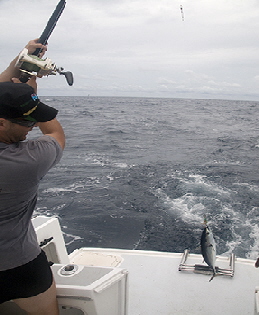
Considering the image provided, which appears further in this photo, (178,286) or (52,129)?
(178,286)

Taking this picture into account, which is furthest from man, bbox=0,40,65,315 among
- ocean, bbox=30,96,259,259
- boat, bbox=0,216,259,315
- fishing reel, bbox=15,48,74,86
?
ocean, bbox=30,96,259,259

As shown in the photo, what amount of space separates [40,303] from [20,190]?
2.21 ft

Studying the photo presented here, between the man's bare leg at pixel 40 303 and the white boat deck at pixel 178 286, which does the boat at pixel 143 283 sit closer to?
the white boat deck at pixel 178 286

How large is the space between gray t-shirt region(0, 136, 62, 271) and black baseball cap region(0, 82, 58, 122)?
14 centimetres

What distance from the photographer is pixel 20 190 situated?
4.71ft

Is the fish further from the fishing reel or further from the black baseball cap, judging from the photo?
the black baseball cap

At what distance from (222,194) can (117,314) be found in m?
7.02

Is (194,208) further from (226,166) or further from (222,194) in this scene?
(226,166)

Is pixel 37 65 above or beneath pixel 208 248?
above

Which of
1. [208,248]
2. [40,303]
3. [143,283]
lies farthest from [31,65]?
[143,283]

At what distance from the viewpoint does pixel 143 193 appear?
871 cm

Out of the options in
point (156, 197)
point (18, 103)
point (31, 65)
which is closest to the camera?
point (18, 103)

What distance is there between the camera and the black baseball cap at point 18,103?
1.35 meters

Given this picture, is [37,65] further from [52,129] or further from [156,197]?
[156,197]
